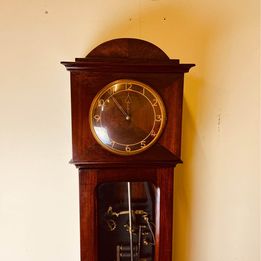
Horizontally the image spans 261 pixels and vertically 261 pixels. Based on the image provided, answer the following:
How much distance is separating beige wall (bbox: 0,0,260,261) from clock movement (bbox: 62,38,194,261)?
0.68 feet

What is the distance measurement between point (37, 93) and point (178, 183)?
2.00 ft

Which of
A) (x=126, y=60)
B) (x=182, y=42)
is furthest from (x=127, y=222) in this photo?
(x=182, y=42)

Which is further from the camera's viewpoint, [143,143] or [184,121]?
[184,121]

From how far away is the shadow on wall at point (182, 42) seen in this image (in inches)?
35.7

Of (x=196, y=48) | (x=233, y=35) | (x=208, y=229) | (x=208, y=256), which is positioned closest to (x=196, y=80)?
(x=196, y=48)

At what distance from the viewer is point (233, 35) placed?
3.08ft

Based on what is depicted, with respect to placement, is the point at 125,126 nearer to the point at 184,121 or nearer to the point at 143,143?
the point at 143,143

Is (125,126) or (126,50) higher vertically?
(126,50)

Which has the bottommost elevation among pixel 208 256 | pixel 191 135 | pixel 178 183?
pixel 208 256

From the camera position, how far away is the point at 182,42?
0.93 meters

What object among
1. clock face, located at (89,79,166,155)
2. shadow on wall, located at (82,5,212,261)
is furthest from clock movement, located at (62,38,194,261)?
shadow on wall, located at (82,5,212,261)

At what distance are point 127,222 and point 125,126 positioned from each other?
1.06 ft

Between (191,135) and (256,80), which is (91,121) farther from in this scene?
(256,80)

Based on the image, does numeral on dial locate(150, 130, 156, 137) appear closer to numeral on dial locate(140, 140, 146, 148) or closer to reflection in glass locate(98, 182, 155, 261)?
numeral on dial locate(140, 140, 146, 148)
